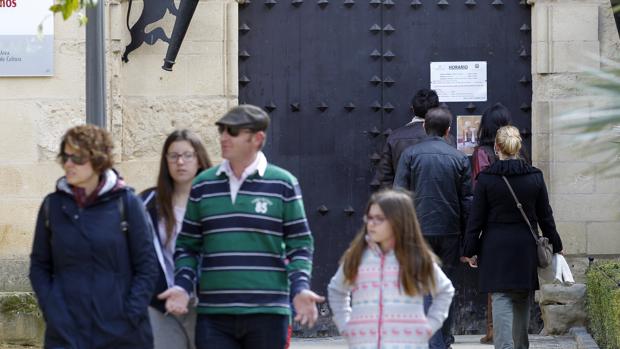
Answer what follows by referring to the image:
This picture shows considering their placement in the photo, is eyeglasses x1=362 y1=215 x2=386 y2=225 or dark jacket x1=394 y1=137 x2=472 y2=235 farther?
dark jacket x1=394 y1=137 x2=472 y2=235

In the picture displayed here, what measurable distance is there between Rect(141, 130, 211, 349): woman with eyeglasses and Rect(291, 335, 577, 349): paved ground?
13.7 ft

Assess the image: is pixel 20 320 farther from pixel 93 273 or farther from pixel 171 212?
pixel 93 273

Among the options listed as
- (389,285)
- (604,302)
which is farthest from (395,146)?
(389,285)

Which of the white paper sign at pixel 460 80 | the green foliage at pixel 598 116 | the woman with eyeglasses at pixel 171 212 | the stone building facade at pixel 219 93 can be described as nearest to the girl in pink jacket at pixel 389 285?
the woman with eyeglasses at pixel 171 212

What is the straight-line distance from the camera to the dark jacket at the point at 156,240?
573 cm

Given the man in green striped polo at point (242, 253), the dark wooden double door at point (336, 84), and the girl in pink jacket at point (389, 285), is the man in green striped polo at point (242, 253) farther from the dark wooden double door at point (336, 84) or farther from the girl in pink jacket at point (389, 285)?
the dark wooden double door at point (336, 84)

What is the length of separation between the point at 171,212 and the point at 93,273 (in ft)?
2.49

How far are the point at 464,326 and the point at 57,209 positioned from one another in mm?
5832

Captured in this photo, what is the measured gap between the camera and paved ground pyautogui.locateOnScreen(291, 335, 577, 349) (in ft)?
31.9

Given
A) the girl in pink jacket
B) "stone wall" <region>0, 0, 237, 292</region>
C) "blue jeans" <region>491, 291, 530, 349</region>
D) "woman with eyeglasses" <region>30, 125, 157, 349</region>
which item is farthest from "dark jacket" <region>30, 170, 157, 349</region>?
"stone wall" <region>0, 0, 237, 292</region>

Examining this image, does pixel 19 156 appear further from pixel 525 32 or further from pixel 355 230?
pixel 525 32

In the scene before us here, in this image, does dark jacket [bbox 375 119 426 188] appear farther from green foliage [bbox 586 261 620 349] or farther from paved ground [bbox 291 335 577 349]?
green foliage [bbox 586 261 620 349]

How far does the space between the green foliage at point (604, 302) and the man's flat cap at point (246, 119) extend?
3.19 m

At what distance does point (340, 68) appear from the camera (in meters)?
10.4
